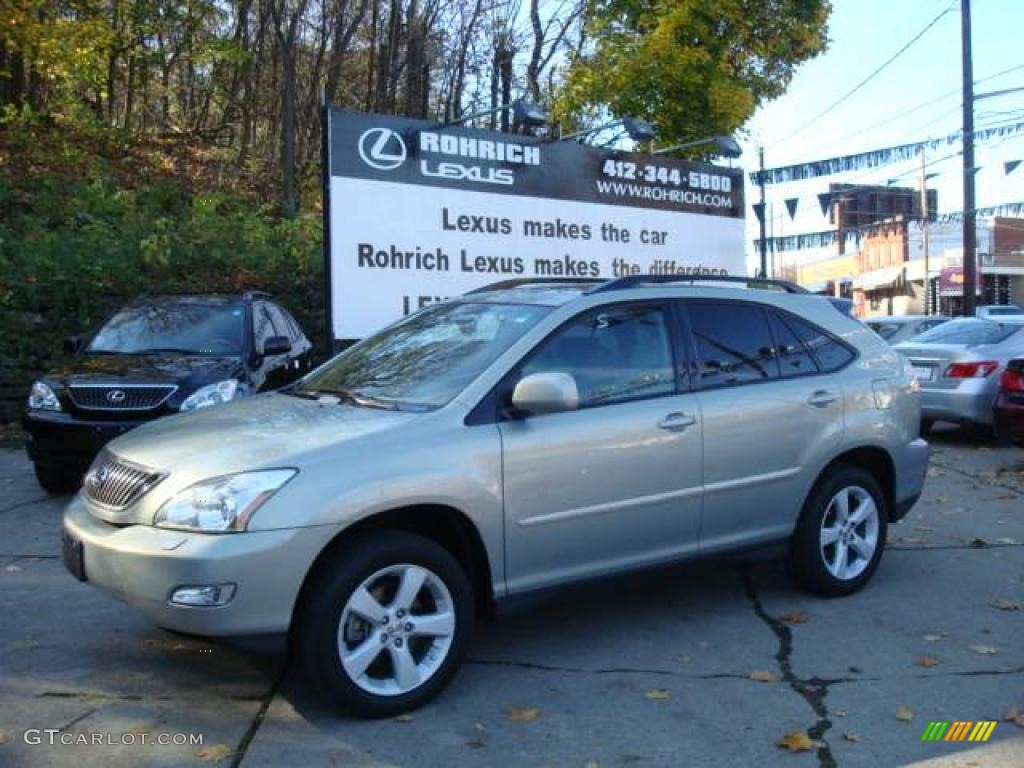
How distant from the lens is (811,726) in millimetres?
3820

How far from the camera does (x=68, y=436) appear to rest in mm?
7352

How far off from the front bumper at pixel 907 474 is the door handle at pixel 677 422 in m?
1.64

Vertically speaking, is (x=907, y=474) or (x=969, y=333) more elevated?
Result: (x=969, y=333)

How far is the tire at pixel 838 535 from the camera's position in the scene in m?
5.29

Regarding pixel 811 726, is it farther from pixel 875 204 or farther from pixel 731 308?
pixel 875 204

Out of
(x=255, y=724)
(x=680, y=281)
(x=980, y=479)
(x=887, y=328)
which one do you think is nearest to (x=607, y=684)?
(x=255, y=724)

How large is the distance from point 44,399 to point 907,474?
20.5 feet

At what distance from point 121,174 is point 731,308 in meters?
17.2

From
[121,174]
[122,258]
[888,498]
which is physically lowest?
[888,498]

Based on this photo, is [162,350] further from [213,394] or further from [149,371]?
[213,394]

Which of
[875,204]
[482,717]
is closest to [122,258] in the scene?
[482,717]

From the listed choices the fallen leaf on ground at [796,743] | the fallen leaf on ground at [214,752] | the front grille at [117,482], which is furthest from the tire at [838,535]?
the front grille at [117,482]

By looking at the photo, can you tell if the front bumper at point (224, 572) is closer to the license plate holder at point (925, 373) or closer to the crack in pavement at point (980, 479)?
the crack in pavement at point (980, 479)

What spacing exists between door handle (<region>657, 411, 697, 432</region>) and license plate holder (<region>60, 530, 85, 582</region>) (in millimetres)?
2534
